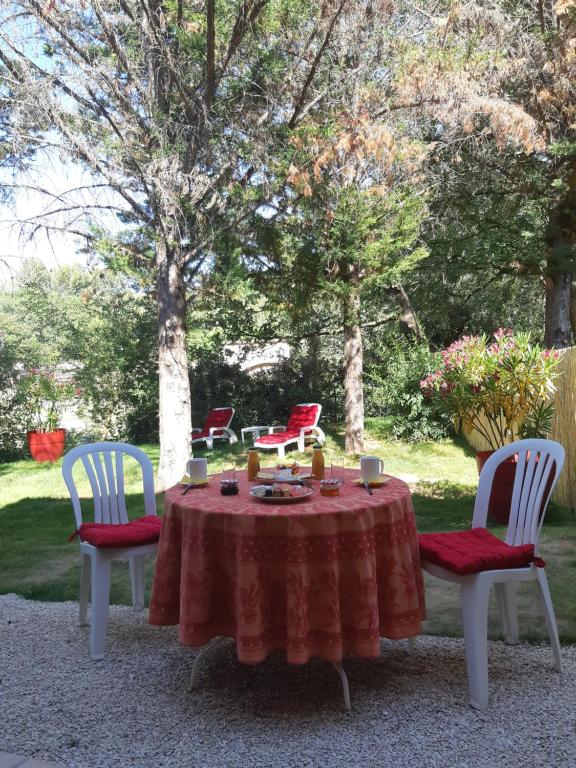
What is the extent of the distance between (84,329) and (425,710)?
39.7 feet

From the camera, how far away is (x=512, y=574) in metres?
2.71

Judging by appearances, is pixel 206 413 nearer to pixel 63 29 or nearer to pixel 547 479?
pixel 63 29

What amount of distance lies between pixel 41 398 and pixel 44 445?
982mm

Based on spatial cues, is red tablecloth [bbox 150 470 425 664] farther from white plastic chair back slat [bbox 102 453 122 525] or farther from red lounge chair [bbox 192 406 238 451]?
red lounge chair [bbox 192 406 238 451]

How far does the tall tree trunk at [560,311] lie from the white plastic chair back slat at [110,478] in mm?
8478

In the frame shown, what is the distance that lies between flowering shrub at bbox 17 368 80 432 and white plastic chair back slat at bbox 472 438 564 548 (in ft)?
29.9

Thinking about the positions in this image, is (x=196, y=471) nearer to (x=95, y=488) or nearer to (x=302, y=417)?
(x=95, y=488)

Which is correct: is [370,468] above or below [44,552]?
above

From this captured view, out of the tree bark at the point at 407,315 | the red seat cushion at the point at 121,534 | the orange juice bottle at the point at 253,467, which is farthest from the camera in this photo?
the tree bark at the point at 407,315

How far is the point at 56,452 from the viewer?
10562 millimetres

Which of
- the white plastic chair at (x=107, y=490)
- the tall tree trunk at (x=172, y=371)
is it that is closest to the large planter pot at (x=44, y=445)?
the tall tree trunk at (x=172, y=371)

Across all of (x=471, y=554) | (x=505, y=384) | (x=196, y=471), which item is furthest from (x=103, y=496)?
(x=505, y=384)

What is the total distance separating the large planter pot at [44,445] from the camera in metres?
10.5

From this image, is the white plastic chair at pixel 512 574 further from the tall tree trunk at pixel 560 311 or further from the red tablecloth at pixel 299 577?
the tall tree trunk at pixel 560 311
